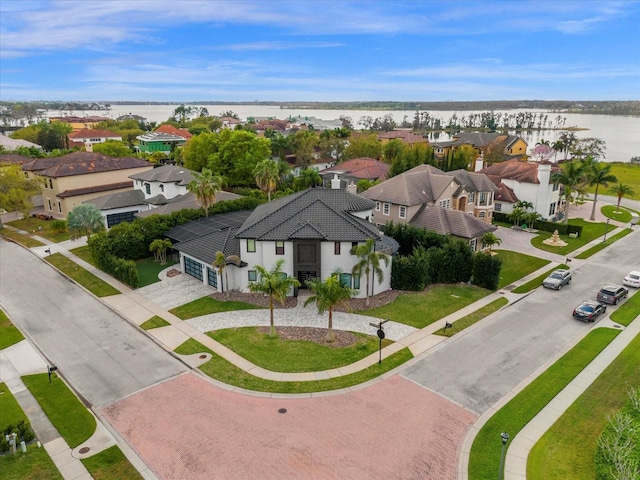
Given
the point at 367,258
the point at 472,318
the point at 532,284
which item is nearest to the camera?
the point at 472,318

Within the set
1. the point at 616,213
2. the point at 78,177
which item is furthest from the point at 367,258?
the point at 616,213

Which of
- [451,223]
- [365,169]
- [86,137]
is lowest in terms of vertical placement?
[451,223]

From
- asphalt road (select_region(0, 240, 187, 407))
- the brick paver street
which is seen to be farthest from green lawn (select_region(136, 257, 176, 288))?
the brick paver street

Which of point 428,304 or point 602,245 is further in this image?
point 602,245

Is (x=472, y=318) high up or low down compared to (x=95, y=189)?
down

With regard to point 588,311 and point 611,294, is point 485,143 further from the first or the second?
point 588,311

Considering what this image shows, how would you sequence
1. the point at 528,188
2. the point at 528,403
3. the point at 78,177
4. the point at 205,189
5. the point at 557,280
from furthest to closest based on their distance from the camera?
the point at 528,188
the point at 78,177
the point at 205,189
the point at 557,280
the point at 528,403

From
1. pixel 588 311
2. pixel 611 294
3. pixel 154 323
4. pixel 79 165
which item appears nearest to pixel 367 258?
pixel 154 323
